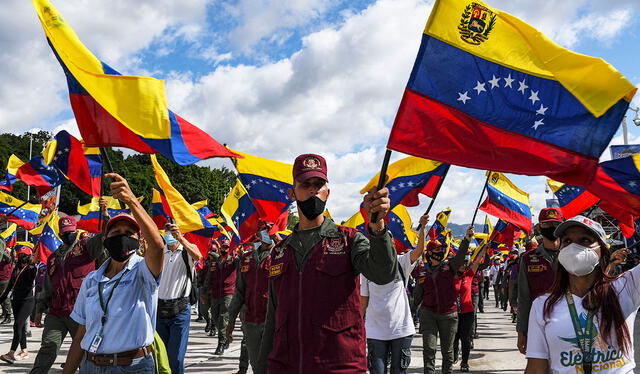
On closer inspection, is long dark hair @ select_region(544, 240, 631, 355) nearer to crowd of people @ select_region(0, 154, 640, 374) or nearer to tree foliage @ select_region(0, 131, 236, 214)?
crowd of people @ select_region(0, 154, 640, 374)

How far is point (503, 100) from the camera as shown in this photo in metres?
3.72

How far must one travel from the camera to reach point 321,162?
3.64 metres

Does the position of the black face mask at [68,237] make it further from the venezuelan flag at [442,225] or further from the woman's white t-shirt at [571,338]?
the venezuelan flag at [442,225]

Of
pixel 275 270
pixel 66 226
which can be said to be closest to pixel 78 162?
pixel 66 226

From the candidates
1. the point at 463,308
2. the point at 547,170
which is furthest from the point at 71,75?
the point at 463,308

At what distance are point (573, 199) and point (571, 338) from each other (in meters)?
5.89

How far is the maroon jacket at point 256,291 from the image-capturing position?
24.3ft

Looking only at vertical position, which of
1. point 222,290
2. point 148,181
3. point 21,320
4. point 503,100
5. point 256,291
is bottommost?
point 21,320

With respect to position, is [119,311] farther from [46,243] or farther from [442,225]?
[442,225]

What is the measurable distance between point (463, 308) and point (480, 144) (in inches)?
281

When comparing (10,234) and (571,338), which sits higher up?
(10,234)

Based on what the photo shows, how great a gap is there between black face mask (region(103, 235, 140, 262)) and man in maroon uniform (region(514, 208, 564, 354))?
403cm

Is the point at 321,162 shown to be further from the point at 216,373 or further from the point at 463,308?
the point at 463,308

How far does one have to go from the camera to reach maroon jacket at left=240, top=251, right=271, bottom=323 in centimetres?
742
